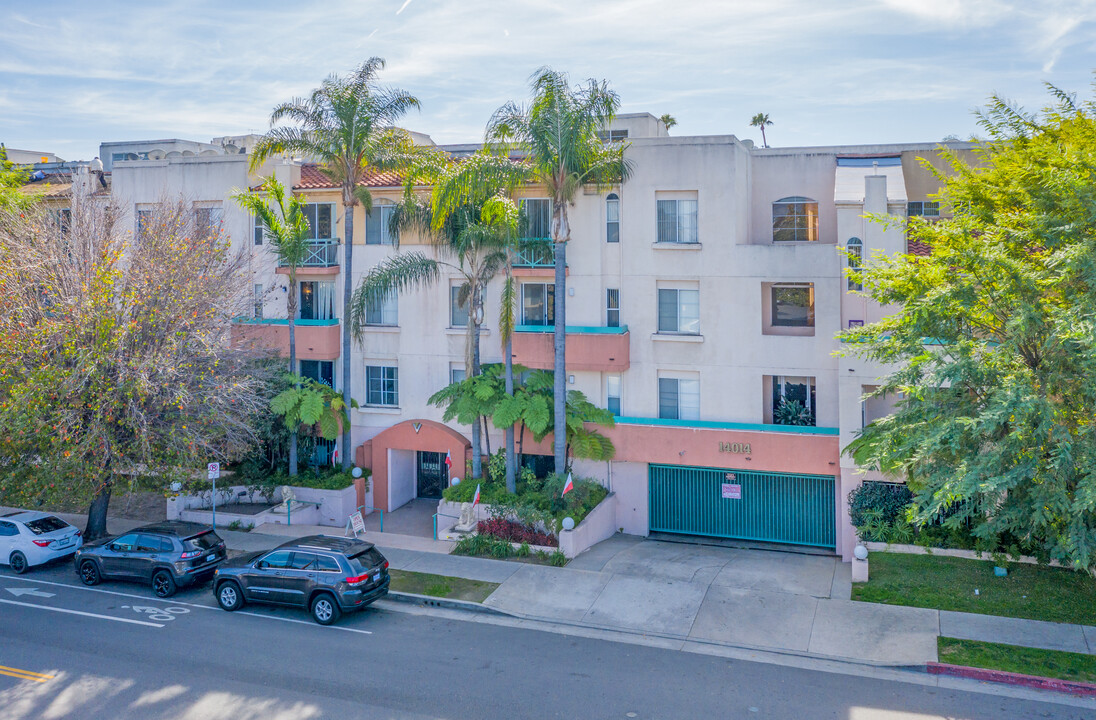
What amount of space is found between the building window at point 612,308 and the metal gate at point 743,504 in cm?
448

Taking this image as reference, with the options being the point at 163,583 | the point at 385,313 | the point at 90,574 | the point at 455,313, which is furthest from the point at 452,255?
the point at 90,574

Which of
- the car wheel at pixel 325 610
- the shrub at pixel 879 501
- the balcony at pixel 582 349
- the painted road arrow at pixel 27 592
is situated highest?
the balcony at pixel 582 349

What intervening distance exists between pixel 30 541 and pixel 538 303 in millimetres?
14975

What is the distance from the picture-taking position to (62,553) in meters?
21.3

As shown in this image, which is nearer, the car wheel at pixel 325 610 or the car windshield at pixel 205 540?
the car wheel at pixel 325 610

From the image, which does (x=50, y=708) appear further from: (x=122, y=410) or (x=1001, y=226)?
(x=1001, y=226)

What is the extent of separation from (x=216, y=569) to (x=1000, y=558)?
1750 centimetres

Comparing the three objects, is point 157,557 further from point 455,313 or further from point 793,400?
point 793,400

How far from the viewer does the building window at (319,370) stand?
92.8 ft

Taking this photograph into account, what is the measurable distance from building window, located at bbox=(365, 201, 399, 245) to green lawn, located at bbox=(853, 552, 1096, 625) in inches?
684

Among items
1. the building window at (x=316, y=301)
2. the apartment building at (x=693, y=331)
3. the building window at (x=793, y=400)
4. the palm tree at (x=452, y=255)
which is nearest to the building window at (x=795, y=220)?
the apartment building at (x=693, y=331)

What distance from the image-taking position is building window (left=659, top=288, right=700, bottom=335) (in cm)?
2425

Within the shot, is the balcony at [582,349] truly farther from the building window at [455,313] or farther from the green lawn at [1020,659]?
the green lawn at [1020,659]

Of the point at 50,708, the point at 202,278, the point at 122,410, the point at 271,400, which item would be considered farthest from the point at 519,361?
the point at 50,708
